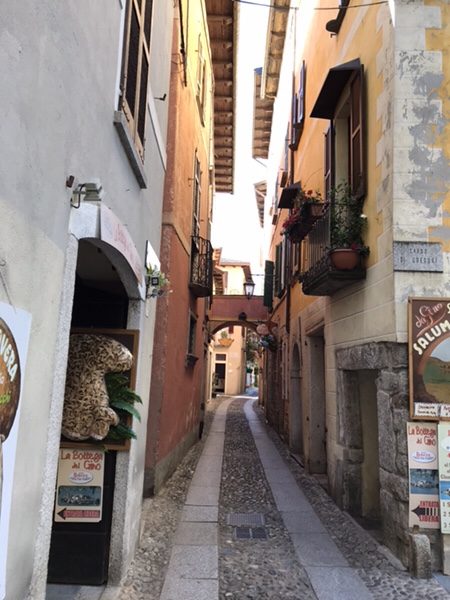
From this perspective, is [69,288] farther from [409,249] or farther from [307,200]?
[307,200]

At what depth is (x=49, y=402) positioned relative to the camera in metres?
2.61

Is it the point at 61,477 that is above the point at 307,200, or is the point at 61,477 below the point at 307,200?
below

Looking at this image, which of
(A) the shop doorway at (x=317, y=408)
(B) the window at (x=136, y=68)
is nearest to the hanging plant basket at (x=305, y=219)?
(A) the shop doorway at (x=317, y=408)

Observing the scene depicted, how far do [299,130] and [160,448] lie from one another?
296 inches

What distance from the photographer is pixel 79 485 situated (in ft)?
13.6

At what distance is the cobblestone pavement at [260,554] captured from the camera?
415 centimetres

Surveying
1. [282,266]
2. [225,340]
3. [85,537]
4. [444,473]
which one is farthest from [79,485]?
[225,340]

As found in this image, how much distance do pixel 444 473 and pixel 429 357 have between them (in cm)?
113

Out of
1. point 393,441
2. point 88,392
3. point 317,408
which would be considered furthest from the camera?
point 317,408

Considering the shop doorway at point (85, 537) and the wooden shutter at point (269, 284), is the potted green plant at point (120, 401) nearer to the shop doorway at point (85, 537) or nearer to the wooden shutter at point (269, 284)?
the shop doorway at point (85, 537)

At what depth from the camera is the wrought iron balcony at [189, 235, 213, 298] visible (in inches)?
410

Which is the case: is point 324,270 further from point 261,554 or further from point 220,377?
point 220,377

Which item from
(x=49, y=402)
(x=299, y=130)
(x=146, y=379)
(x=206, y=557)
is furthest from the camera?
(x=299, y=130)

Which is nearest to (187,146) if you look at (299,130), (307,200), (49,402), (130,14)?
(299,130)
